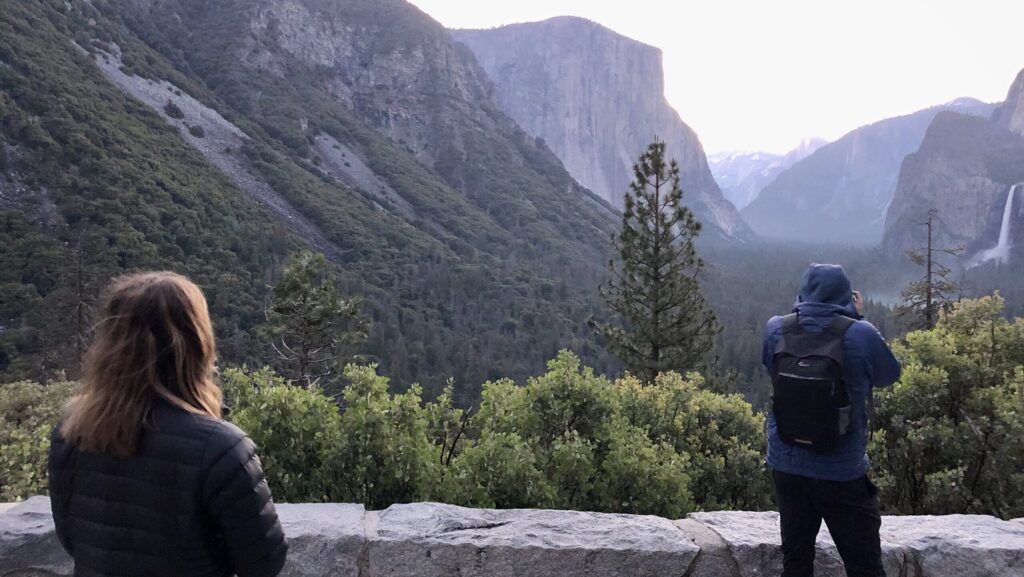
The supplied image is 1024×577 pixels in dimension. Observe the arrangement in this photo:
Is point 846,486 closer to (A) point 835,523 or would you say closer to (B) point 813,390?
(A) point 835,523

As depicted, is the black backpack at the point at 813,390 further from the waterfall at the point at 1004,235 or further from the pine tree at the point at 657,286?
the waterfall at the point at 1004,235

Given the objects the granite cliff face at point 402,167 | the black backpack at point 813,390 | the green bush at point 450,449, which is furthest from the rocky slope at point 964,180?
the black backpack at point 813,390

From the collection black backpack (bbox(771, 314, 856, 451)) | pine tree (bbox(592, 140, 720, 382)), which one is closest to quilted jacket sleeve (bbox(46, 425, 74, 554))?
black backpack (bbox(771, 314, 856, 451))

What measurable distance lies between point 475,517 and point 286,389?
145 cm

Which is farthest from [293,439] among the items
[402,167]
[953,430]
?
[402,167]

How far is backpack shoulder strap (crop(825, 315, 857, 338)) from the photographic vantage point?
9.29ft

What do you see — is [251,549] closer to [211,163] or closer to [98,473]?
[98,473]

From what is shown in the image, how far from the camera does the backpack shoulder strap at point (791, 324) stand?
296 centimetres

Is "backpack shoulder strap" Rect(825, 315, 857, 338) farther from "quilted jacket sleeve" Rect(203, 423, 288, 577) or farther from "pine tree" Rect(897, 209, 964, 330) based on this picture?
"pine tree" Rect(897, 209, 964, 330)

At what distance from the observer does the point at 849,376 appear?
9.16 ft

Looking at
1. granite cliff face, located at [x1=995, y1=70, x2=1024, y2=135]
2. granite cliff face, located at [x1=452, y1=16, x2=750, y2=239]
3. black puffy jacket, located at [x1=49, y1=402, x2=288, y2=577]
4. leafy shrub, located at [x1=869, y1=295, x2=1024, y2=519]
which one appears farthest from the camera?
granite cliff face, located at [x1=452, y1=16, x2=750, y2=239]

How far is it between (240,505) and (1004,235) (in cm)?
15278

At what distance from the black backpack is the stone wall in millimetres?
589

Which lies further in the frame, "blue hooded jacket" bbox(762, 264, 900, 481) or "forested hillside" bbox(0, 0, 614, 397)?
"forested hillside" bbox(0, 0, 614, 397)
